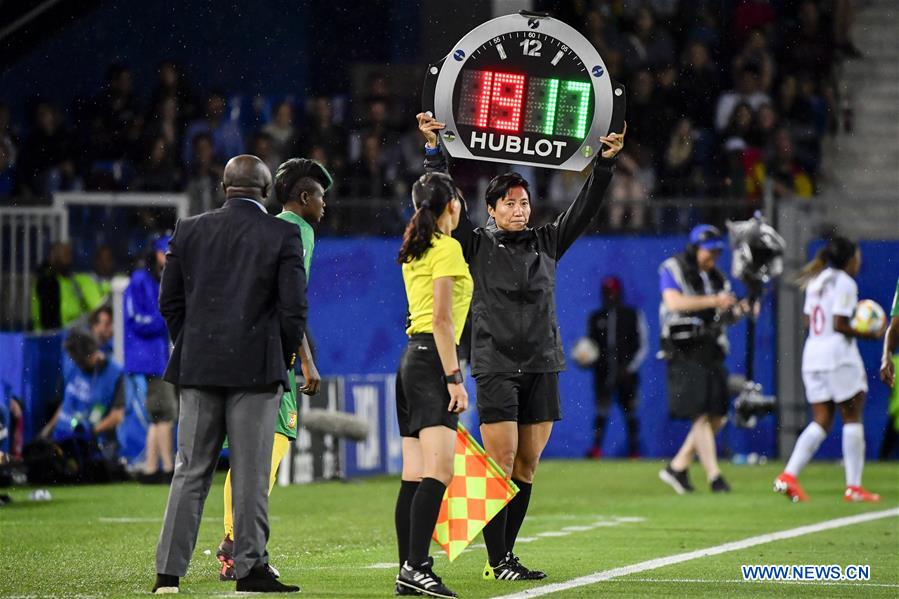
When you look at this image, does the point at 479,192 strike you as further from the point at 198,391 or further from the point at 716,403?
the point at 198,391

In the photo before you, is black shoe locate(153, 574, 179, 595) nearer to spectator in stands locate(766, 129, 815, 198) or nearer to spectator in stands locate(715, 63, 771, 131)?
spectator in stands locate(766, 129, 815, 198)

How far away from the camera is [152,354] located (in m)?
17.1

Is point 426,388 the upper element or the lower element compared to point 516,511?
upper

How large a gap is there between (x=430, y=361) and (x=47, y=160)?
13310 millimetres

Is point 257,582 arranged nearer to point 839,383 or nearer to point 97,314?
point 839,383

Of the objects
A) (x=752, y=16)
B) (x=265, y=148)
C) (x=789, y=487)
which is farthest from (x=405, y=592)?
(x=752, y=16)

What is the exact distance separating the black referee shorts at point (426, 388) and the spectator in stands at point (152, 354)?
28.1 feet

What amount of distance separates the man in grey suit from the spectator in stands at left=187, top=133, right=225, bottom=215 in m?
9.49

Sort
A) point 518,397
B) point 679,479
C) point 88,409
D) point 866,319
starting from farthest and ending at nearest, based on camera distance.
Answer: point 88,409 → point 679,479 → point 866,319 → point 518,397

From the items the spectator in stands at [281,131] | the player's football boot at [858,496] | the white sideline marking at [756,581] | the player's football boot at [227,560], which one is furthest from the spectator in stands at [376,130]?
the white sideline marking at [756,581]

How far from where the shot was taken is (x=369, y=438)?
18375 mm

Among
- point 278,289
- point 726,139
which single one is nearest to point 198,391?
point 278,289

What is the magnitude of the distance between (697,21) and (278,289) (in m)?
17.0

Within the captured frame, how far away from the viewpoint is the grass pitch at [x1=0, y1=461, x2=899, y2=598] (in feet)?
29.8
